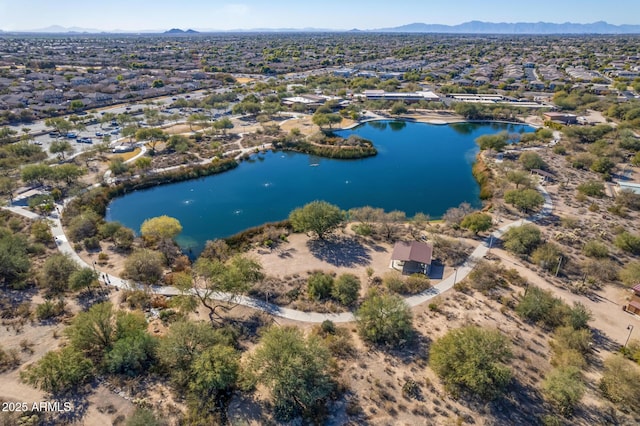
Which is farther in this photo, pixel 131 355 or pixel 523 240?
Result: pixel 523 240

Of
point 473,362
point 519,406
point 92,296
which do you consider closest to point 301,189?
point 92,296

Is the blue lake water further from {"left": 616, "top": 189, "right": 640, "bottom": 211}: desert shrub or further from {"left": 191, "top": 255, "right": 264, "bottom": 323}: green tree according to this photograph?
{"left": 616, "top": 189, "right": 640, "bottom": 211}: desert shrub

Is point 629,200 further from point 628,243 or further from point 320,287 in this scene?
point 320,287

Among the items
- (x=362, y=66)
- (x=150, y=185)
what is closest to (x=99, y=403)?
(x=150, y=185)

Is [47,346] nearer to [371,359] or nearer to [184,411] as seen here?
[184,411]

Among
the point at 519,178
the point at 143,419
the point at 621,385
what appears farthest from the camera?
the point at 519,178

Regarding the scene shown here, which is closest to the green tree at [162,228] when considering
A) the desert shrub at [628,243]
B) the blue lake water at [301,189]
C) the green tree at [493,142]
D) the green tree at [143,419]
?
the blue lake water at [301,189]

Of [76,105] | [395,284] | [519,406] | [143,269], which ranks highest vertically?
[76,105]

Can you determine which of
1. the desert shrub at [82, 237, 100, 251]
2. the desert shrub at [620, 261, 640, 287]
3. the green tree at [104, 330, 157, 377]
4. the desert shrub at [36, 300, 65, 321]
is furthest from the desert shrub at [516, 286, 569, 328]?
the desert shrub at [82, 237, 100, 251]
